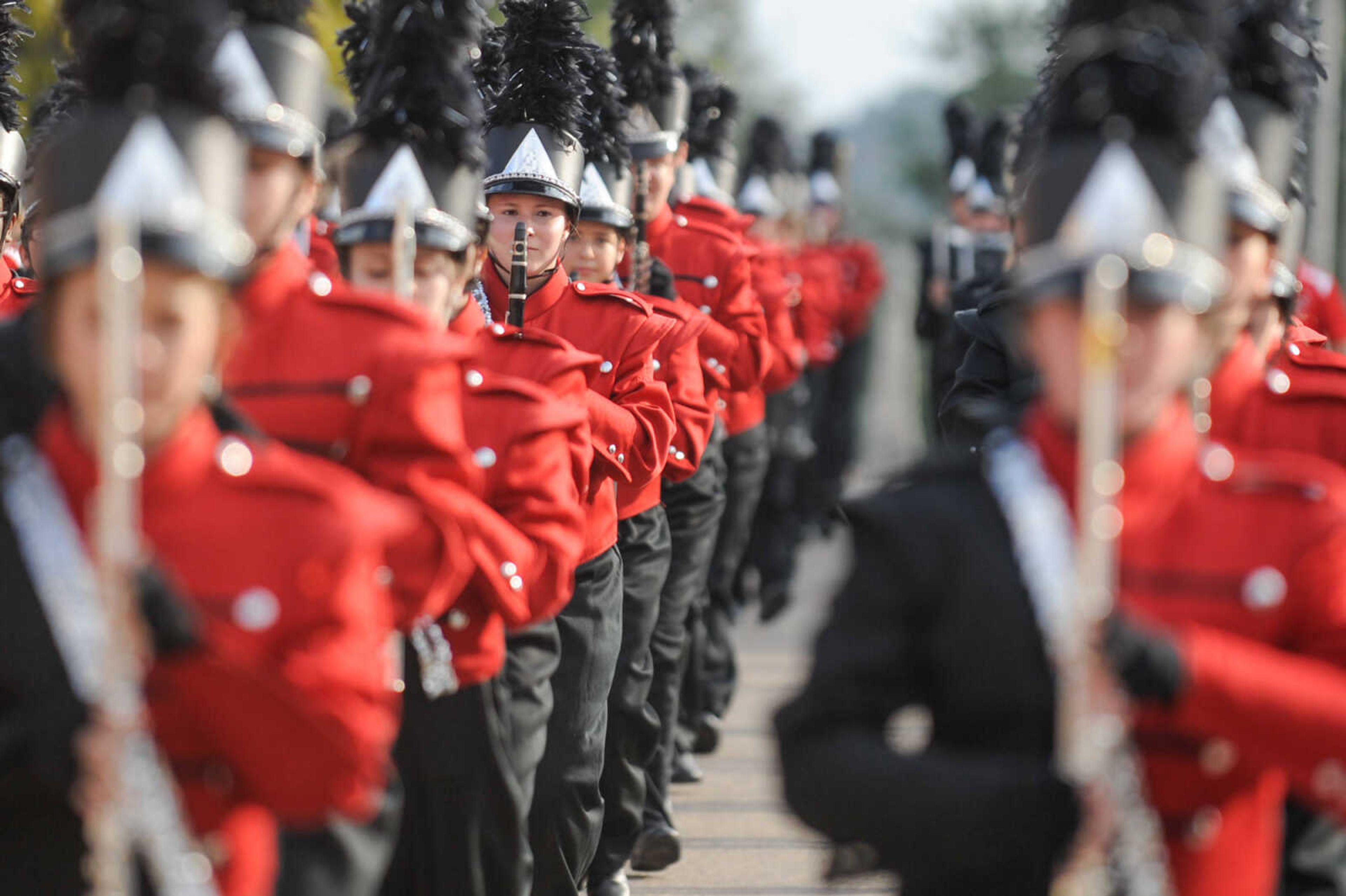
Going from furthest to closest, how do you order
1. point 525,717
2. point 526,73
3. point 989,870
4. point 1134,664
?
point 526,73
point 525,717
point 989,870
point 1134,664

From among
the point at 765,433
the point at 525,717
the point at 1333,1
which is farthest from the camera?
the point at 1333,1

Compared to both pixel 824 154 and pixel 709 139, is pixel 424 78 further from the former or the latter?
pixel 824 154

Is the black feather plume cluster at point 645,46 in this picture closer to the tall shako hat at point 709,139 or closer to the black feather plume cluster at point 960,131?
the tall shako hat at point 709,139

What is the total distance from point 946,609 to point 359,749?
2.86 feet

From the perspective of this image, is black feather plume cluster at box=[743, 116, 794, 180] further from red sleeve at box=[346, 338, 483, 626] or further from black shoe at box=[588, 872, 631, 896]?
red sleeve at box=[346, 338, 483, 626]

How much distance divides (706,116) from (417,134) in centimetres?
860

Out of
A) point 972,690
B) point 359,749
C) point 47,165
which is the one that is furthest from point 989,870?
point 47,165

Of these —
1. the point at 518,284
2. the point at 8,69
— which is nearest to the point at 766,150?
the point at 8,69

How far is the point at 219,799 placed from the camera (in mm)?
3379

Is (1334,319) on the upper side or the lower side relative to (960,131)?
lower

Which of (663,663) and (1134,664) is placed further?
(663,663)

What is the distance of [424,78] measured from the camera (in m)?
5.28

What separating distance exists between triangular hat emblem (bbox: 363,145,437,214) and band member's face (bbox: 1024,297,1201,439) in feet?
6.49

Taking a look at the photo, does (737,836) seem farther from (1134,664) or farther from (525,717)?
(1134,664)
